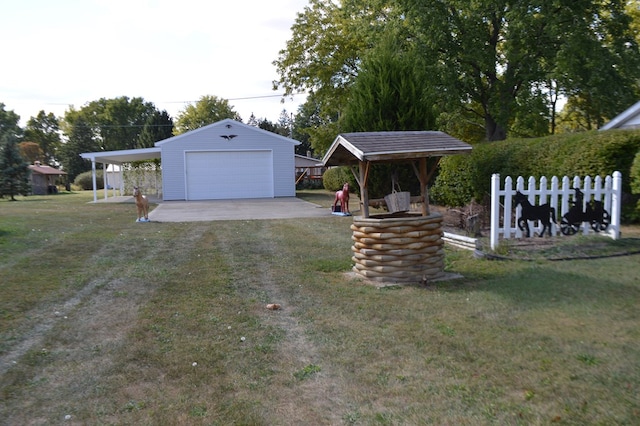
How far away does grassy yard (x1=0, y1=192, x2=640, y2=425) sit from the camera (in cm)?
316

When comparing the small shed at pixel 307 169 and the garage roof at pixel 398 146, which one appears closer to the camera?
the garage roof at pixel 398 146

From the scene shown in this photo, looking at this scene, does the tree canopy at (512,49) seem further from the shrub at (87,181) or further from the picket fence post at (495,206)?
the shrub at (87,181)

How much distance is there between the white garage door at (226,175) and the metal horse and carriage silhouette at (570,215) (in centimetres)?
1870

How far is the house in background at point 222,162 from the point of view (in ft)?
82.1

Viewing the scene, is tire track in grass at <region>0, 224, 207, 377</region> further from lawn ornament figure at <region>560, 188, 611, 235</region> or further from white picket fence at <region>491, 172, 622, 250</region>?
lawn ornament figure at <region>560, 188, 611, 235</region>

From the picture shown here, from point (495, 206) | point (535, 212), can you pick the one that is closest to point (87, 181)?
point (495, 206)

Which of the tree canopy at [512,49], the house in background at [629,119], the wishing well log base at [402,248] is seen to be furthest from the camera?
the tree canopy at [512,49]

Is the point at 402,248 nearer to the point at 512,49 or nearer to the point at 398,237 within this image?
the point at 398,237

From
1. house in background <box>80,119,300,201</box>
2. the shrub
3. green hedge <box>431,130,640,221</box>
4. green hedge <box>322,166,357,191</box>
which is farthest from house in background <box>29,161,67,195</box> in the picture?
green hedge <box>431,130,640,221</box>

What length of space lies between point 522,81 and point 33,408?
840 inches

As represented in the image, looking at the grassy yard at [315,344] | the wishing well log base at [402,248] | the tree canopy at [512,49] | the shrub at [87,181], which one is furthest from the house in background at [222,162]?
the shrub at [87,181]

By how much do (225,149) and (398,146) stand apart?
64.5 feet

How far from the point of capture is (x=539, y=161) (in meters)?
11.0

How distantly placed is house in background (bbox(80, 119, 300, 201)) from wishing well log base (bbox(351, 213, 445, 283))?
19688mm
